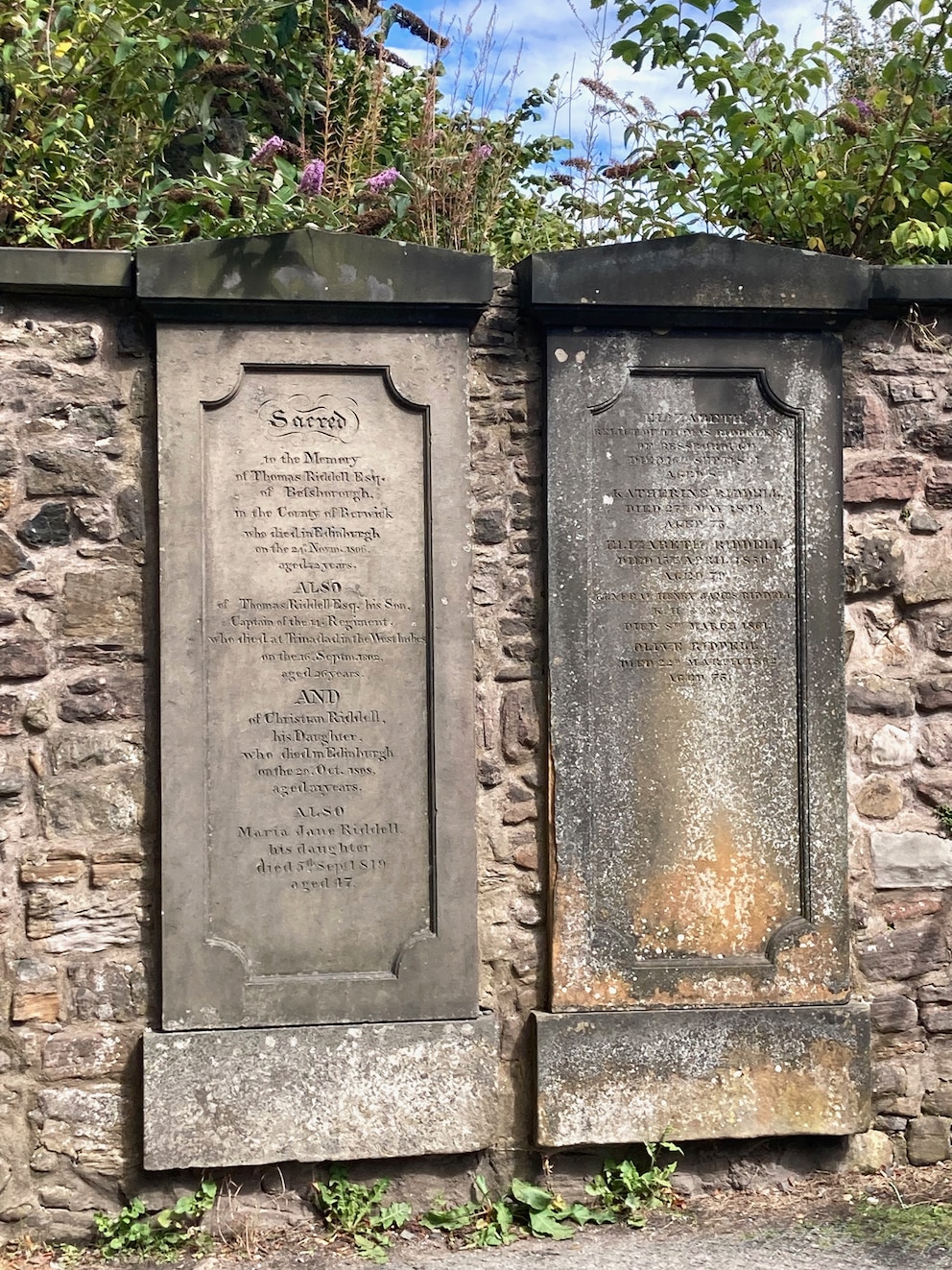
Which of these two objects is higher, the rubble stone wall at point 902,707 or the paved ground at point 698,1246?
the rubble stone wall at point 902,707

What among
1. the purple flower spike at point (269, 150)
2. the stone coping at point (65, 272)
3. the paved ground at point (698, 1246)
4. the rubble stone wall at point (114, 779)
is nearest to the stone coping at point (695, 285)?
the rubble stone wall at point (114, 779)

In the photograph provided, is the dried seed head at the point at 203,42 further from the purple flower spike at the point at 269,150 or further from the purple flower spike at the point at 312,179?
the purple flower spike at the point at 312,179

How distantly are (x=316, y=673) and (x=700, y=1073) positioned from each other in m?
1.71

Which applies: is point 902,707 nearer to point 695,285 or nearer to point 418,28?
point 695,285

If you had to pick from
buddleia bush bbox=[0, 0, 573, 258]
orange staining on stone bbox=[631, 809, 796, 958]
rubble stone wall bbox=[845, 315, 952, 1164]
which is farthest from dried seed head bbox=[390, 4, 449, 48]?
orange staining on stone bbox=[631, 809, 796, 958]

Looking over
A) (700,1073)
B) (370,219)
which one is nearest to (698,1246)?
(700,1073)

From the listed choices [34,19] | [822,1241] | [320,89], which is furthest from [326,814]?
[320,89]

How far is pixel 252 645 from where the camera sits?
3.52 meters

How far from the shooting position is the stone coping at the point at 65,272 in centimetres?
339

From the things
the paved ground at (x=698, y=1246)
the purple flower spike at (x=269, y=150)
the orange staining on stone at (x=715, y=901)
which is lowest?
the paved ground at (x=698, y=1246)

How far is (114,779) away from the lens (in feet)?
11.5

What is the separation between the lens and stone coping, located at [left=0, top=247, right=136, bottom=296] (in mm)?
3393

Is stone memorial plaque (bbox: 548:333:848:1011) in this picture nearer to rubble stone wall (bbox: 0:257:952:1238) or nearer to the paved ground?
rubble stone wall (bbox: 0:257:952:1238)

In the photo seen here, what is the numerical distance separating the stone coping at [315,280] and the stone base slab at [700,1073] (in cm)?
222
